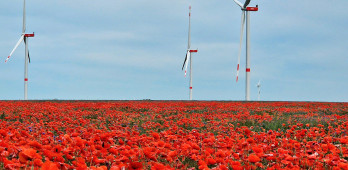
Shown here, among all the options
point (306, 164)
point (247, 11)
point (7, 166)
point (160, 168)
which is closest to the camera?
point (7, 166)

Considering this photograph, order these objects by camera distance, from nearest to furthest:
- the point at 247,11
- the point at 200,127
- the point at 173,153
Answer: the point at 173,153 < the point at 200,127 < the point at 247,11

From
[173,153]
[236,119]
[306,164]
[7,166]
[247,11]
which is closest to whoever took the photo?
[7,166]

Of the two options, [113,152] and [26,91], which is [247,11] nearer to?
[26,91]

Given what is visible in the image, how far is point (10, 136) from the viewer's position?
5.61 metres

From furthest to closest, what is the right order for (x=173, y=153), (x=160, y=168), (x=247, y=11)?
(x=247, y=11) → (x=173, y=153) → (x=160, y=168)

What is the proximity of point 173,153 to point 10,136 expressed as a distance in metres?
2.94

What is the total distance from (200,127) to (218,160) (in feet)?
21.4

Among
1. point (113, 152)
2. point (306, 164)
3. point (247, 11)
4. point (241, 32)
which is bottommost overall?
point (306, 164)

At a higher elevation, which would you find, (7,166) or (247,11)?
(247,11)

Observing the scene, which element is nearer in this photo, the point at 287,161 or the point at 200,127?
the point at 287,161

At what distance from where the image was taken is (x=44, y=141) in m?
5.50

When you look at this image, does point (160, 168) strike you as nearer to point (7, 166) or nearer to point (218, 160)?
point (218, 160)

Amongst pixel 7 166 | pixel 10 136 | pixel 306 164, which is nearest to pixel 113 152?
pixel 7 166

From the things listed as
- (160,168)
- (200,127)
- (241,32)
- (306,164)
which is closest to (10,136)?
(160,168)
